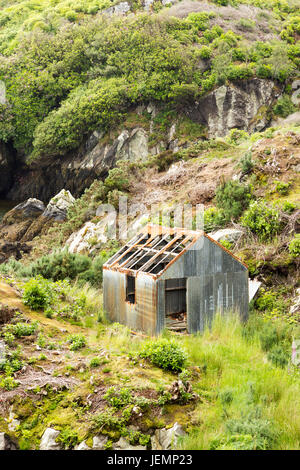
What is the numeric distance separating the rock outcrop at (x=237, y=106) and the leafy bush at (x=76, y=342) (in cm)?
2405

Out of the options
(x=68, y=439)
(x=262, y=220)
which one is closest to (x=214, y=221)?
(x=262, y=220)

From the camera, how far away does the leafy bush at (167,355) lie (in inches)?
261

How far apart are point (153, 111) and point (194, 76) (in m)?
4.09

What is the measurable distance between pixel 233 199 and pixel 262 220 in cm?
205

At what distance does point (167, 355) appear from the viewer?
670 centimetres

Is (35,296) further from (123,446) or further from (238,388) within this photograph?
(238,388)

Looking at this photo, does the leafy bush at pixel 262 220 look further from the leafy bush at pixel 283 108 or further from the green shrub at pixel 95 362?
the leafy bush at pixel 283 108

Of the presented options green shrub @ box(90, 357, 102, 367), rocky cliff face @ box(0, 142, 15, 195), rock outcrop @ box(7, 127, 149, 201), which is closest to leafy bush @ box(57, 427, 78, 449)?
green shrub @ box(90, 357, 102, 367)

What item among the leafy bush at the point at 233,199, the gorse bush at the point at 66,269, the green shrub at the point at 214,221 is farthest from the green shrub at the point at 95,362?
the leafy bush at the point at 233,199

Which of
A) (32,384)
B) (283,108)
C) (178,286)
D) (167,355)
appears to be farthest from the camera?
(283,108)

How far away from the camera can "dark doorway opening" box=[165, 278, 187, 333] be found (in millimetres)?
8734

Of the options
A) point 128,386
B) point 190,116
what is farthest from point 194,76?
point 128,386

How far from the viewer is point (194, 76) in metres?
31.0
